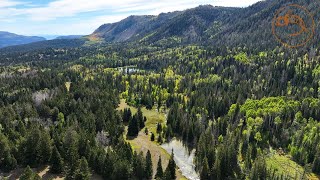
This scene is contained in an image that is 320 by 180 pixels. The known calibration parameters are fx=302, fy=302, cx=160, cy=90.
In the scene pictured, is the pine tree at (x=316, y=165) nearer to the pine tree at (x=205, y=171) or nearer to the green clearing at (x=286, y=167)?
the green clearing at (x=286, y=167)

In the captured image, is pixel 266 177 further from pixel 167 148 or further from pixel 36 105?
pixel 36 105

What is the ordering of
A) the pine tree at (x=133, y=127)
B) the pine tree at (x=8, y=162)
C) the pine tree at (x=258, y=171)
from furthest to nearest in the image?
the pine tree at (x=133, y=127)
the pine tree at (x=8, y=162)
the pine tree at (x=258, y=171)

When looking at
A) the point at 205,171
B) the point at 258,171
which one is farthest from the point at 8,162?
the point at 258,171

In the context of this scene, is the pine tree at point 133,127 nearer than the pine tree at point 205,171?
No

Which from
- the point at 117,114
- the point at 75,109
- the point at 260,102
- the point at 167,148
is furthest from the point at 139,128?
the point at 260,102

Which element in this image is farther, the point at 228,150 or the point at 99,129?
the point at 99,129

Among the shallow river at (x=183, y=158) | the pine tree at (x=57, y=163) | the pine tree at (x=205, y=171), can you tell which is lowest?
the shallow river at (x=183, y=158)

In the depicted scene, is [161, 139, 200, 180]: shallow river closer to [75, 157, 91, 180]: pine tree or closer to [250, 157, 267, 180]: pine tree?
[250, 157, 267, 180]: pine tree

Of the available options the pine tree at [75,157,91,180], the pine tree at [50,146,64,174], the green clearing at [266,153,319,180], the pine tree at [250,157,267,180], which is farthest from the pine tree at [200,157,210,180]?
the pine tree at [50,146,64,174]

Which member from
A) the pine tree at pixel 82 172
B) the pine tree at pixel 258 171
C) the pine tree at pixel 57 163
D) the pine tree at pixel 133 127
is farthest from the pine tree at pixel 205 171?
the pine tree at pixel 133 127
